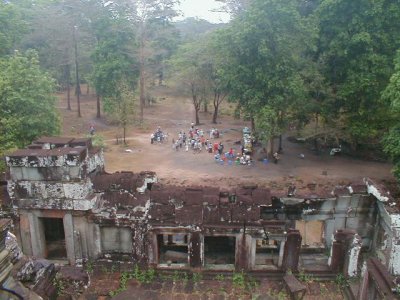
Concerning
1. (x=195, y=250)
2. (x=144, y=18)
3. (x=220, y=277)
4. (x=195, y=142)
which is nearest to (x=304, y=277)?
(x=220, y=277)

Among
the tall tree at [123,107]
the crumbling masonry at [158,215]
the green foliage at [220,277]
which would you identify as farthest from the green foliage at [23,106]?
the green foliage at [220,277]

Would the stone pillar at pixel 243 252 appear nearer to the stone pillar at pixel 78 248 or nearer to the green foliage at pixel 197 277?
the green foliage at pixel 197 277

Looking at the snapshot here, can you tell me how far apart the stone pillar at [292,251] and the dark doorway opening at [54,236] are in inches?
318

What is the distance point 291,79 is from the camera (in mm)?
23984

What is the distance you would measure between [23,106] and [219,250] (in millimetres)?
13765

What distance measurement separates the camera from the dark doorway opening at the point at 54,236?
585 inches

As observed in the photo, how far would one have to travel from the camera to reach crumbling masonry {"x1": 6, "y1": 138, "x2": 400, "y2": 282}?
43.1 feet

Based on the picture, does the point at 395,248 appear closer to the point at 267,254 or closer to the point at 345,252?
the point at 345,252

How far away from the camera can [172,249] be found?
50.3 feet

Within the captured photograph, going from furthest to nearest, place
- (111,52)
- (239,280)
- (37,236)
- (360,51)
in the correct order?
(111,52) → (360,51) → (37,236) → (239,280)

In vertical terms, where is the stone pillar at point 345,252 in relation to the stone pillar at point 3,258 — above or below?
below

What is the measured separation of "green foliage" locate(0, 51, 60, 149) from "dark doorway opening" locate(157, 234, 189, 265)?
33.8 feet

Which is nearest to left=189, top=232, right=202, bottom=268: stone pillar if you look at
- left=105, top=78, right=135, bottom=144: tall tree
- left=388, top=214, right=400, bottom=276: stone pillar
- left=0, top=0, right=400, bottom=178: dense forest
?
left=388, top=214, right=400, bottom=276: stone pillar

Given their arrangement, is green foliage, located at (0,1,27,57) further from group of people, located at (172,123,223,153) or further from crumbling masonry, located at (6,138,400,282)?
crumbling masonry, located at (6,138,400,282)
